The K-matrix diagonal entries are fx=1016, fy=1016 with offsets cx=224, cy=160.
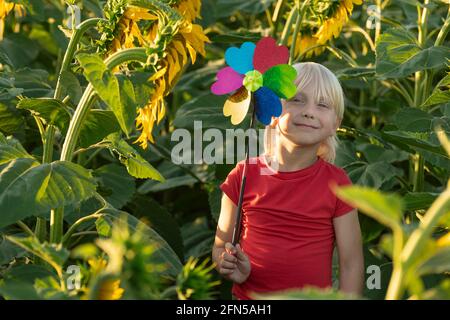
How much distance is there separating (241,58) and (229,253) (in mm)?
338

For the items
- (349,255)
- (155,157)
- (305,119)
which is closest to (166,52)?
(305,119)

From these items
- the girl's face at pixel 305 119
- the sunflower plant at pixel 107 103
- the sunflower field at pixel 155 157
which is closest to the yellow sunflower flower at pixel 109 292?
the sunflower field at pixel 155 157

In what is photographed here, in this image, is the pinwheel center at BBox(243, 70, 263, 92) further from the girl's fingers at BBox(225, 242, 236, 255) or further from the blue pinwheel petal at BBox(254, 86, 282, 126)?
the girl's fingers at BBox(225, 242, 236, 255)

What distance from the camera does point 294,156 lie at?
1.87 m

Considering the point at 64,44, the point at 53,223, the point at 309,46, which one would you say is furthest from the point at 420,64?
the point at 64,44

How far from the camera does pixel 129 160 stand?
193 centimetres

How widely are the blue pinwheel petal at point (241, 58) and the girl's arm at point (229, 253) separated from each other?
29 cm

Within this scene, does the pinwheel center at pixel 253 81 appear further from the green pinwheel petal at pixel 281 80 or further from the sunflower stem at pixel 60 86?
the sunflower stem at pixel 60 86

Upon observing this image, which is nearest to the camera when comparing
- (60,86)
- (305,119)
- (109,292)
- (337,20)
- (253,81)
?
(109,292)

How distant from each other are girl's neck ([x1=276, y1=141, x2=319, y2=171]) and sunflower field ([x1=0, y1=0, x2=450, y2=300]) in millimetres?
225

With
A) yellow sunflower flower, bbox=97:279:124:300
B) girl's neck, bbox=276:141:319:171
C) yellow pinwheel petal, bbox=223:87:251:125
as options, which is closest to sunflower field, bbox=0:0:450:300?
yellow sunflower flower, bbox=97:279:124:300

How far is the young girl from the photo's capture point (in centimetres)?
182

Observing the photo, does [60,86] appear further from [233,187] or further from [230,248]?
[230,248]
